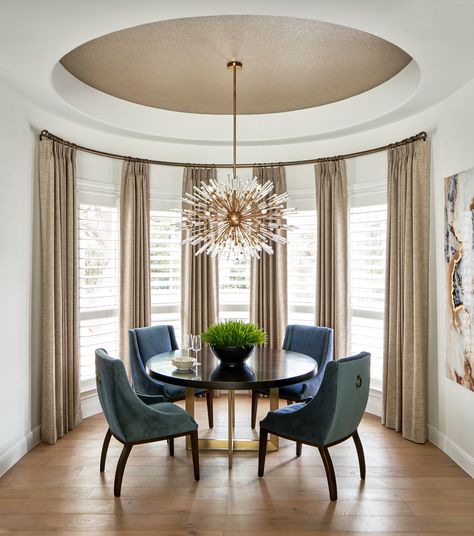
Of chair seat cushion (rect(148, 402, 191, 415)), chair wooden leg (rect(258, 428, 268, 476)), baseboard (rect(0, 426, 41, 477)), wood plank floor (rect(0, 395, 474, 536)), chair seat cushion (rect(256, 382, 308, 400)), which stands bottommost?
wood plank floor (rect(0, 395, 474, 536))

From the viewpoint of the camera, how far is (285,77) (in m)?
4.09

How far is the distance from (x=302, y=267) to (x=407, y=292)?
4.85 feet

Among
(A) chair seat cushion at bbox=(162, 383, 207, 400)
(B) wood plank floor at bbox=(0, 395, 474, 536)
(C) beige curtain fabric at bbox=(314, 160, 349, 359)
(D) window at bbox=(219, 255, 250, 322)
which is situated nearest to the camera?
(B) wood plank floor at bbox=(0, 395, 474, 536)

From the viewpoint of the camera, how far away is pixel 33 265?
4090 mm

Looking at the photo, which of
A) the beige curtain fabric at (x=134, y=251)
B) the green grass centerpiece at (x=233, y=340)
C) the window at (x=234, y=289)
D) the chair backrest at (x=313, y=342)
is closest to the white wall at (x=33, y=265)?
the beige curtain fabric at (x=134, y=251)

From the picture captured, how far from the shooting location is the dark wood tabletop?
127 inches

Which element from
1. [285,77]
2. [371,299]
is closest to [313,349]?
[371,299]

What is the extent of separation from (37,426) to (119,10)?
3.42 meters

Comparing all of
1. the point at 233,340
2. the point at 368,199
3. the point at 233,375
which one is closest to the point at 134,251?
the point at 233,340

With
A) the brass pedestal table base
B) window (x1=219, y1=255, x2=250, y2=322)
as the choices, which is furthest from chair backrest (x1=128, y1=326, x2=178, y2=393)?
window (x1=219, y1=255, x2=250, y2=322)

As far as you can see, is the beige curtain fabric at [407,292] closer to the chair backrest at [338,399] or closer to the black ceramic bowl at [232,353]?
the chair backrest at [338,399]

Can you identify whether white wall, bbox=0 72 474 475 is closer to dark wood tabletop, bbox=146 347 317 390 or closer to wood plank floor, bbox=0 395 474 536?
wood plank floor, bbox=0 395 474 536

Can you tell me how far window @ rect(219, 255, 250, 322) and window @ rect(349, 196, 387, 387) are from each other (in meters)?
1.27

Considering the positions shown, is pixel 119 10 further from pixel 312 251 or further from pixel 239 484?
pixel 312 251
